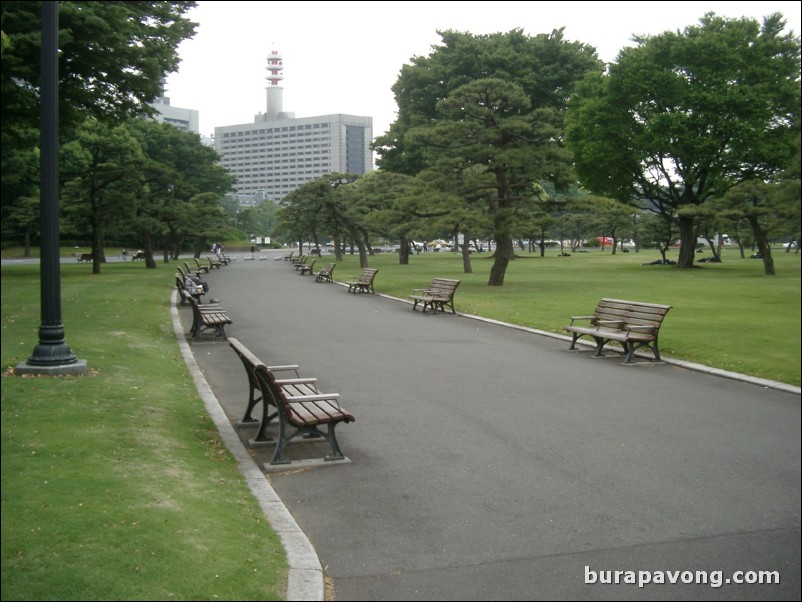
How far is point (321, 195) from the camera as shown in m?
41.4

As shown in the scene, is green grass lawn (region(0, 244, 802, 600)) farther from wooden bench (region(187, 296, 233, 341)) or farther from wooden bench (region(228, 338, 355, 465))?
wooden bench (region(187, 296, 233, 341))

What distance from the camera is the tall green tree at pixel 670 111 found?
14.3m

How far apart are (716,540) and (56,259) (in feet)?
19.3

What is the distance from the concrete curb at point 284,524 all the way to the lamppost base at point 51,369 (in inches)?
56.2

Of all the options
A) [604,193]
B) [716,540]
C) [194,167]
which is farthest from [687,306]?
[194,167]

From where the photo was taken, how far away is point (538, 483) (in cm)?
512

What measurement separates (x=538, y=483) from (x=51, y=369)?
209 inches

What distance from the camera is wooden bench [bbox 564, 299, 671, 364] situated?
10.0m

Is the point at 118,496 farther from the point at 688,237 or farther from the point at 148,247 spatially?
the point at 148,247

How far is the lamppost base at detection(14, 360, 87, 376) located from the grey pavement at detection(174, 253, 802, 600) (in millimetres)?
→ 1433

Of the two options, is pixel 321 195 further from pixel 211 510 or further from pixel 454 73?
pixel 211 510

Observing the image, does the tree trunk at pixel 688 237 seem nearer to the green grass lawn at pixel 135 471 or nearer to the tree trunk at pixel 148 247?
the green grass lawn at pixel 135 471

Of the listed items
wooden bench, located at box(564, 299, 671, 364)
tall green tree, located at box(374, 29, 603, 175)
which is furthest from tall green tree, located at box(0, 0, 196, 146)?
tall green tree, located at box(374, 29, 603, 175)

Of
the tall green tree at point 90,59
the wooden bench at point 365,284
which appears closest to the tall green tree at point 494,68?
the wooden bench at point 365,284
